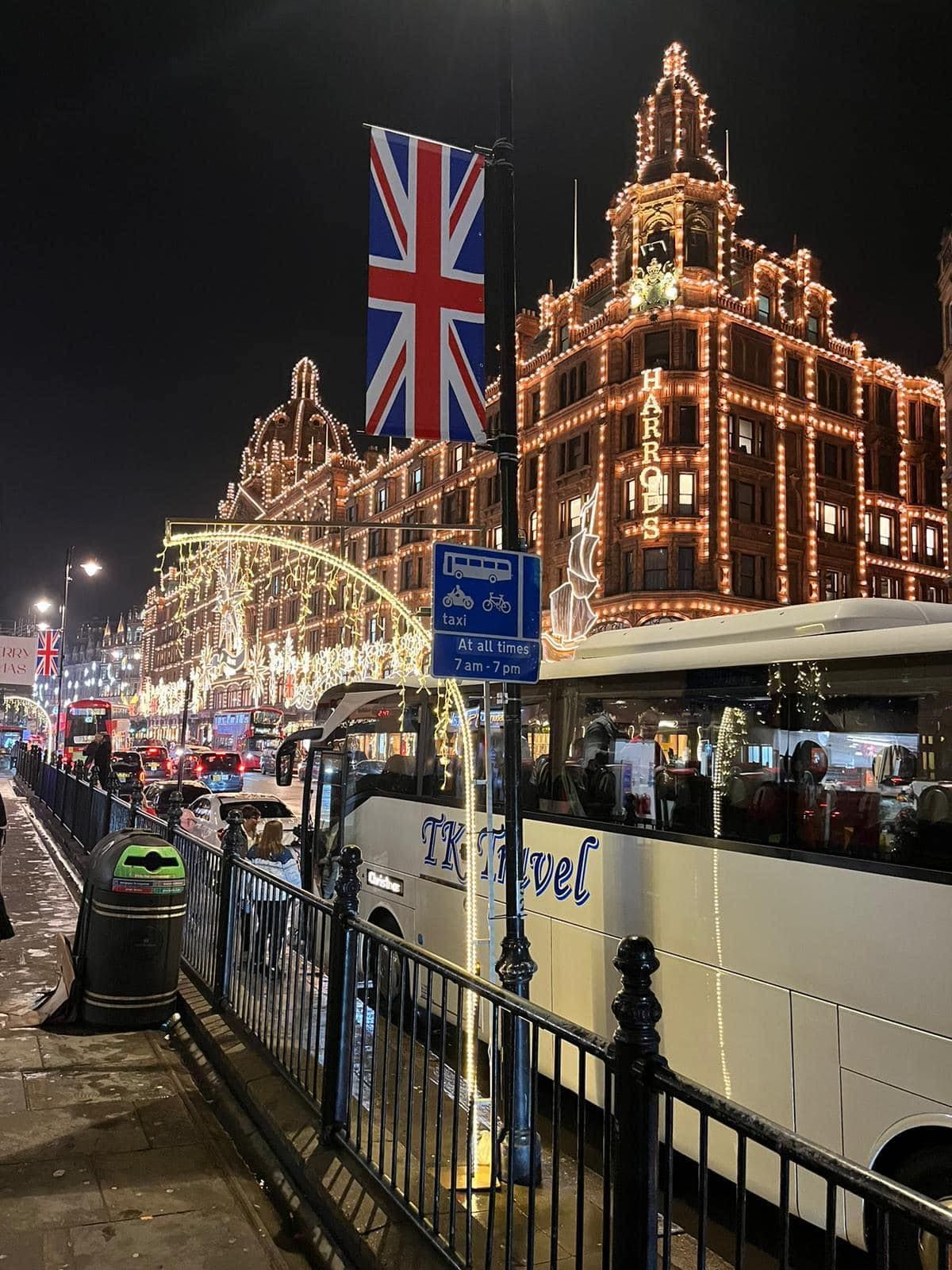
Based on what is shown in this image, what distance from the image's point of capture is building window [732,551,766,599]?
42.6 m

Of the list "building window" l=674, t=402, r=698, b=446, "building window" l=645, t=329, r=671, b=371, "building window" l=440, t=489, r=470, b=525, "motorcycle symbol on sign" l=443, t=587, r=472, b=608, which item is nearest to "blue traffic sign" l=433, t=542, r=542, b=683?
"motorcycle symbol on sign" l=443, t=587, r=472, b=608

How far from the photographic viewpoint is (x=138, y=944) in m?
7.85

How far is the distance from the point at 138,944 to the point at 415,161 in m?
6.12

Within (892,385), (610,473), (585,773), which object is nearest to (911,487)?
(892,385)

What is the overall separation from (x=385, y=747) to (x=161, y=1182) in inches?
219

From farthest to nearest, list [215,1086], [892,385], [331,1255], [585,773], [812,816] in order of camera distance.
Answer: [892,385], [585,773], [215,1086], [812,816], [331,1255]

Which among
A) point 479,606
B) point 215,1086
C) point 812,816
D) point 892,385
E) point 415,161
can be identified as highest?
point 892,385

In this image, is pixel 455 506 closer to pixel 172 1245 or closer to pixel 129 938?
pixel 129 938

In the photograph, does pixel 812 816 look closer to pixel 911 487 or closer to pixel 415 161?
pixel 415 161

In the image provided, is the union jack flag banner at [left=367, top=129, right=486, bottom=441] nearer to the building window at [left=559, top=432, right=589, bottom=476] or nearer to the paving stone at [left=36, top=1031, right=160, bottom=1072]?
the paving stone at [left=36, top=1031, right=160, bottom=1072]

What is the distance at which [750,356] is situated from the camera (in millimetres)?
44906

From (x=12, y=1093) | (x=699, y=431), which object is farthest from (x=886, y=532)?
(x=12, y=1093)

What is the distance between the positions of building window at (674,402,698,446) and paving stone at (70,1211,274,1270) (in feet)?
133

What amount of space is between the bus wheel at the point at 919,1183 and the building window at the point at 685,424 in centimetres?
3973
